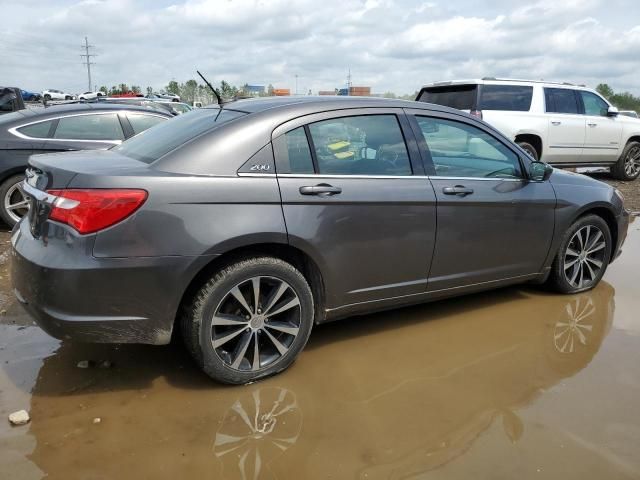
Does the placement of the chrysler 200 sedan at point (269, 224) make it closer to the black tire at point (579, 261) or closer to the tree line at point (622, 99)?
the black tire at point (579, 261)

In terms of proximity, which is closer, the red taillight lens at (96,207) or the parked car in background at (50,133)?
the red taillight lens at (96,207)

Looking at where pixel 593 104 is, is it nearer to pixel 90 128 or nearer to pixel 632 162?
pixel 632 162

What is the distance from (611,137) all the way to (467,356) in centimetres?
954

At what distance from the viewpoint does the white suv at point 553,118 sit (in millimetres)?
9734

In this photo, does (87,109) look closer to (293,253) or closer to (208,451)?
(293,253)

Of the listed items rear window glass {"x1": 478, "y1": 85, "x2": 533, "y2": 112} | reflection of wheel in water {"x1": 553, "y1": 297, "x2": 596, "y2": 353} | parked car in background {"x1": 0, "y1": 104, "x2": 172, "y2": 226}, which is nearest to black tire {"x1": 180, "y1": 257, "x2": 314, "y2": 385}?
A: reflection of wheel in water {"x1": 553, "y1": 297, "x2": 596, "y2": 353}

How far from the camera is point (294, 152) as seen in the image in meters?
3.33

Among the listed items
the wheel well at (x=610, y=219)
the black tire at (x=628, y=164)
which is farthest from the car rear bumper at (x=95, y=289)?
the black tire at (x=628, y=164)

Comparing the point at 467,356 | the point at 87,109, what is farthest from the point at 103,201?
the point at 87,109

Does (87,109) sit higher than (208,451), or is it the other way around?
(87,109)

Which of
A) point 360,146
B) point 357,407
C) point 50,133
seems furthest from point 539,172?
point 50,133

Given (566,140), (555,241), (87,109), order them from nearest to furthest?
(555,241), (87,109), (566,140)

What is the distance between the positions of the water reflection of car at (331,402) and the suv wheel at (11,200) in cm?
345

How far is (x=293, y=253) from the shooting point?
10.9ft
